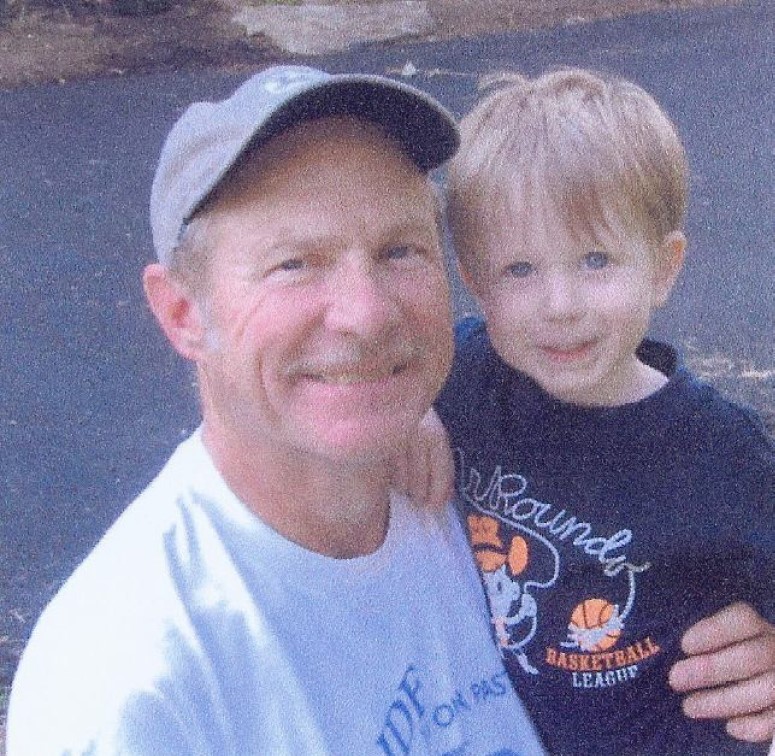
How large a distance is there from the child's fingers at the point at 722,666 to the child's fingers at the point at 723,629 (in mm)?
14

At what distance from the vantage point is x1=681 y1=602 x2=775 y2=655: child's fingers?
86.1 inches

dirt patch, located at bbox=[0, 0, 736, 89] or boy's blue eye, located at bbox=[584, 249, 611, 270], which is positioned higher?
dirt patch, located at bbox=[0, 0, 736, 89]

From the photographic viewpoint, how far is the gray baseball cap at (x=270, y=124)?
1.70m

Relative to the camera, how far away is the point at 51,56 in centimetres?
1048

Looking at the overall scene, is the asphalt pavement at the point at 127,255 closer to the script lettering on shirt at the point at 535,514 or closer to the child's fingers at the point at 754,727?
the script lettering on shirt at the point at 535,514

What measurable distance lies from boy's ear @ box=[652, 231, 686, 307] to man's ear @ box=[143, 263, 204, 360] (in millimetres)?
840

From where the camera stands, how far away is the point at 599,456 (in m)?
2.20

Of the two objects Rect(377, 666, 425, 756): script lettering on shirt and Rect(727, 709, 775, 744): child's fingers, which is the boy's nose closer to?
Rect(377, 666, 425, 756): script lettering on shirt

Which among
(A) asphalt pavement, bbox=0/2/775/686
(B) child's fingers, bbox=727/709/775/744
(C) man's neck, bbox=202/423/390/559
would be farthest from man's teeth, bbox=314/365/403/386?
(A) asphalt pavement, bbox=0/2/775/686

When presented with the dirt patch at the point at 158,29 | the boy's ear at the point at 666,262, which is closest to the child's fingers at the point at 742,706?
the boy's ear at the point at 666,262

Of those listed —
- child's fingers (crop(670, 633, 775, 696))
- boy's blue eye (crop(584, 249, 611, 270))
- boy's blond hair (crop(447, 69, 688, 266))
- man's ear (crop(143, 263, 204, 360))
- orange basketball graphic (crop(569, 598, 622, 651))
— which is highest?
boy's blond hair (crop(447, 69, 688, 266))

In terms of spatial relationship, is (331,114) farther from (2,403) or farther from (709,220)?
(709,220)

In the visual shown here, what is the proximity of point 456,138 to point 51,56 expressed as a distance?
367 inches

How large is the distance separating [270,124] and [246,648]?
27.1 inches
